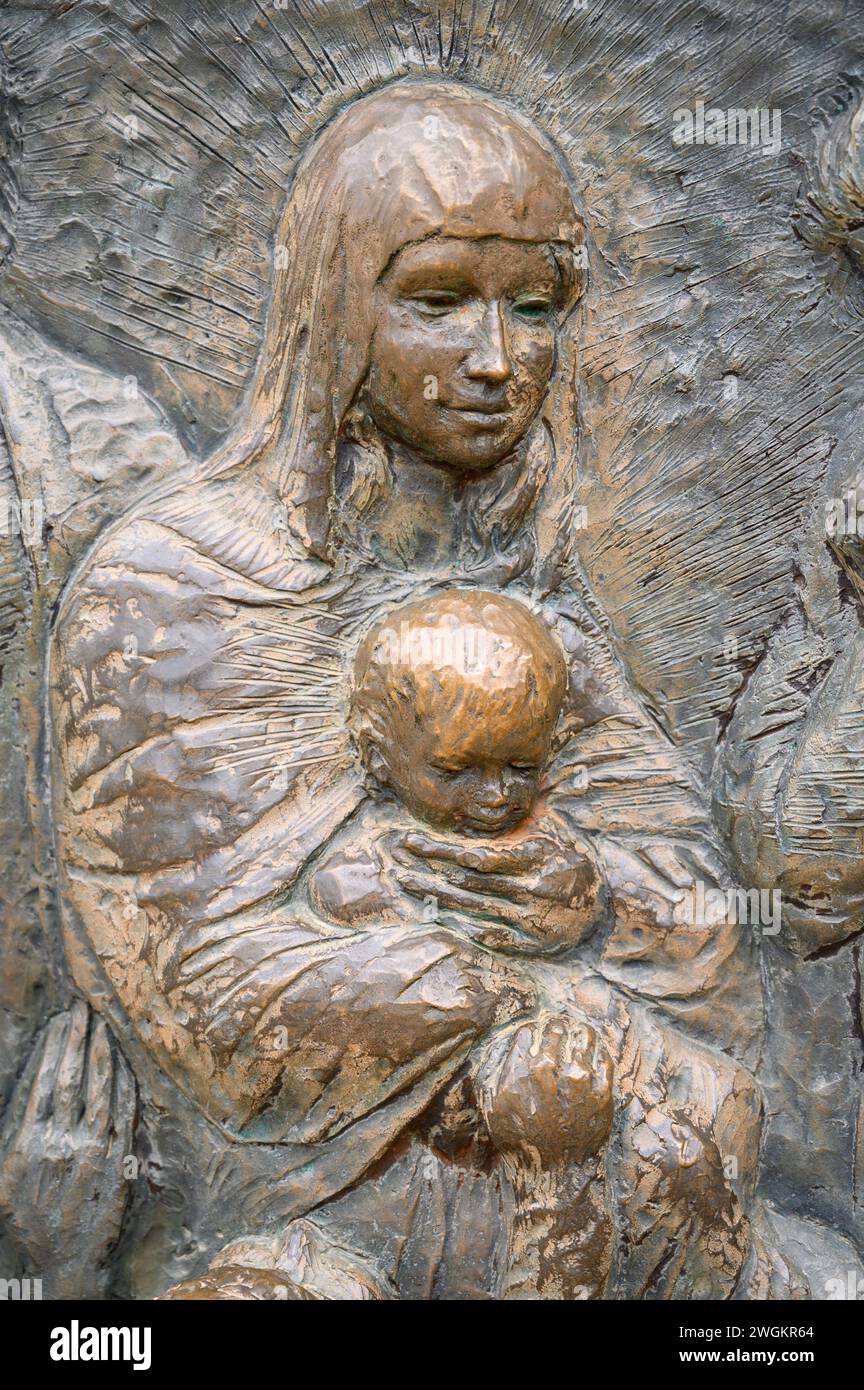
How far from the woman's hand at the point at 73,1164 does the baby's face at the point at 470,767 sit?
908 mm

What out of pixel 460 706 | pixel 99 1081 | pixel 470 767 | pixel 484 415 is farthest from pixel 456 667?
pixel 99 1081

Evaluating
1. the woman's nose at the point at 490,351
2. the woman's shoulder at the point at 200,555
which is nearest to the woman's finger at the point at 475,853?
the woman's shoulder at the point at 200,555

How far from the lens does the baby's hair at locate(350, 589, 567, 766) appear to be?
3.40 m

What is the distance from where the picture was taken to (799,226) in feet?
12.5

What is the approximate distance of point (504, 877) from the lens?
142 inches

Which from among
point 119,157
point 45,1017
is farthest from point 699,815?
point 119,157

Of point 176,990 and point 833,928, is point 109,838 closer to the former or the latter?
point 176,990

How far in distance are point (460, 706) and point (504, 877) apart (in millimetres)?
426

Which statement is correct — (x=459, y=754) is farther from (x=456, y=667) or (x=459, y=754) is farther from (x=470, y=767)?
(x=456, y=667)

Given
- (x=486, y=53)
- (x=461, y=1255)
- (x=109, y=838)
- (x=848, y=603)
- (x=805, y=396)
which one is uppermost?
(x=486, y=53)

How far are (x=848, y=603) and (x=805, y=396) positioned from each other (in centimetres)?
47

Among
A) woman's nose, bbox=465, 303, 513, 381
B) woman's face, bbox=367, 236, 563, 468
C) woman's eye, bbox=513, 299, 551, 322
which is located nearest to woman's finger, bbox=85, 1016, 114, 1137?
woman's face, bbox=367, 236, 563, 468

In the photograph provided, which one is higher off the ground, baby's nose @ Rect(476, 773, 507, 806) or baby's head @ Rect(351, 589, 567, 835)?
baby's head @ Rect(351, 589, 567, 835)

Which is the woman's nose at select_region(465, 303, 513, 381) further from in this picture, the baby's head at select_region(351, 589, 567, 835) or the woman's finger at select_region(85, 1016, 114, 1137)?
the woman's finger at select_region(85, 1016, 114, 1137)
